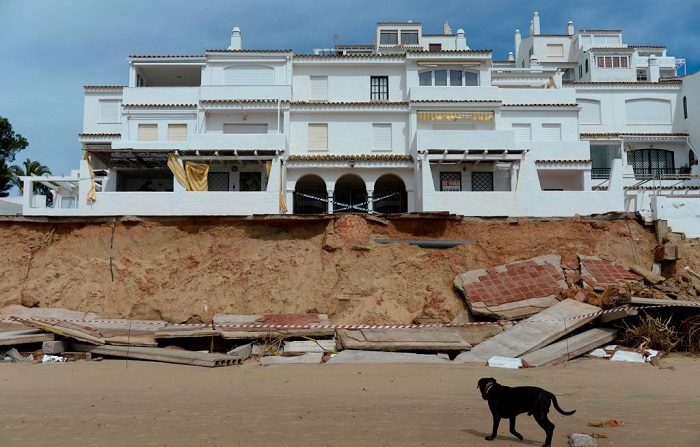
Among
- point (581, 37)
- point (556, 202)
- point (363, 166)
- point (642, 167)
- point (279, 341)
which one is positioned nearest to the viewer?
point (279, 341)

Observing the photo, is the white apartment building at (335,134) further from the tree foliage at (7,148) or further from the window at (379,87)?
the tree foliage at (7,148)

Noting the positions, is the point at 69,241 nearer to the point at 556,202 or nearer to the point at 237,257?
the point at 237,257

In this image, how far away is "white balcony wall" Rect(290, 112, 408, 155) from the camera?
1151 inches

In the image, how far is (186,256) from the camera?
17594mm

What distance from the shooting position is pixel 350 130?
1155 inches

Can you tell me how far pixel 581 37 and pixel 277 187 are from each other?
34156 millimetres

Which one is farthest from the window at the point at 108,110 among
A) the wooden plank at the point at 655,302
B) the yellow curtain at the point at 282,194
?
the wooden plank at the point at 655,302

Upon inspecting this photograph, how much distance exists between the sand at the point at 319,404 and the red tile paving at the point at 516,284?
10.4 feet

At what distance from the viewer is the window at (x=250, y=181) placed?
28094 mm

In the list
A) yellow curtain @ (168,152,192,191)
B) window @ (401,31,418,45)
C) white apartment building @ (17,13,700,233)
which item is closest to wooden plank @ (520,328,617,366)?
white apartment building @ (17,13,700,233)

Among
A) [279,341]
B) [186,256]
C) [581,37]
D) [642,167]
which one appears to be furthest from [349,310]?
[581,37]

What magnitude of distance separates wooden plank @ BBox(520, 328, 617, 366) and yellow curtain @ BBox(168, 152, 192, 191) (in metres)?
17.7

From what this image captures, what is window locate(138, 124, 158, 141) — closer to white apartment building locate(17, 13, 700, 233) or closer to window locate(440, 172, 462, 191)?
white apartment building locate(17, 13, 700, 233)

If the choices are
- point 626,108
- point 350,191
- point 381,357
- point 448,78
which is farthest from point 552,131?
point 381,357
